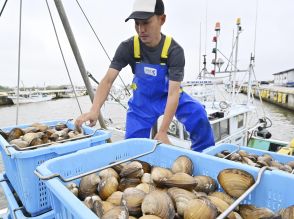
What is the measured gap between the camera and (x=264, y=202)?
1053 mm

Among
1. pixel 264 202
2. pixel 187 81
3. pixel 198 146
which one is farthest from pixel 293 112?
pixel 264 202

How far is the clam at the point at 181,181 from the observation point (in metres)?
1.14

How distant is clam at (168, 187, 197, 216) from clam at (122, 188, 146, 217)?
14 centimetres

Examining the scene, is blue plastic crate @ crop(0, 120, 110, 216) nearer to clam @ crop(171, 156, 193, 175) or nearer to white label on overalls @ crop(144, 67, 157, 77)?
clam @ crop(171, 156, 193, 175)

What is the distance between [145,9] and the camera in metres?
1.85

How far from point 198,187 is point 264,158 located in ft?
2.20

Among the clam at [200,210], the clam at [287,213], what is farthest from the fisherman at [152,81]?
the clam at [287,213]

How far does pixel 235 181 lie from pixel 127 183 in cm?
55

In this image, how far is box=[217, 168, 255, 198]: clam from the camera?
1.04 meters

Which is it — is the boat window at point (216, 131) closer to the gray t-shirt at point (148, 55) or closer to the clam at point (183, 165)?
the gray t-shirt at point (148, 55)

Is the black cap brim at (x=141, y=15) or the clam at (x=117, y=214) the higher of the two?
the black cap brim at (x=141, y=15)

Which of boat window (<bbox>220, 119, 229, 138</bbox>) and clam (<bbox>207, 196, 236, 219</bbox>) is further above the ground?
clam (<bbox>207, 196, 236, 219</bbox>)

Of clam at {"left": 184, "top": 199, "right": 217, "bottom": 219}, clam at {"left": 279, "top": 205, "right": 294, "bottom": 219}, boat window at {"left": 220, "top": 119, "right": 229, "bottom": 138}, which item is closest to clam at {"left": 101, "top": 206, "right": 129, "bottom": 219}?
clam at {"left": 184, "top": 199, "right": 217, "bottom": 219}

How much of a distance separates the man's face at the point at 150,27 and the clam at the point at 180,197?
131 centimetres
